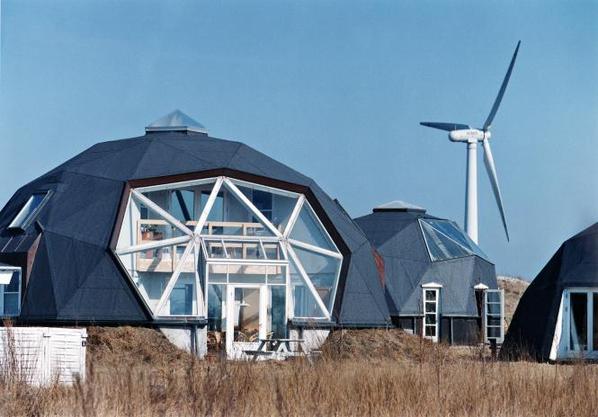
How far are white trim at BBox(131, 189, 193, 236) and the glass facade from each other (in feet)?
62.0

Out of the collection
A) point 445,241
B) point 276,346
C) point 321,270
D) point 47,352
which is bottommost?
point 47,352

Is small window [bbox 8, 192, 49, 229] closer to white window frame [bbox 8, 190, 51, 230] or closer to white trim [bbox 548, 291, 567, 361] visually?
white window frame [bbox 8, 190, 51, 230]

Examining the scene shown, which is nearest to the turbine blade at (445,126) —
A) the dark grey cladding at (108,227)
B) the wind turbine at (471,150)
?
the wind turbine at (471,150)

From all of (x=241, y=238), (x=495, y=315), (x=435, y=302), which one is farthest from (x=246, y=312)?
(x=435, y=302)

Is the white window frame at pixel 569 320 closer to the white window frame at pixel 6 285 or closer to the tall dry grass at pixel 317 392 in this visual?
the tall dry grass at pixel 317 392

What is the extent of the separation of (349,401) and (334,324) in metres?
19.7

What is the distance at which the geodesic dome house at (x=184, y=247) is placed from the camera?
41875mm

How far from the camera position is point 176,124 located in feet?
163

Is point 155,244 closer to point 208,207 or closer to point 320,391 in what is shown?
point 208,207

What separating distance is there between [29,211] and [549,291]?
17.0m

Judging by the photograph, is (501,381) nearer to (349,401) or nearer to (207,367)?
(349,401)

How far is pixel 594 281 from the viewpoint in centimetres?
4184

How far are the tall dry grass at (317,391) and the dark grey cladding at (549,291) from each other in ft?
49.1

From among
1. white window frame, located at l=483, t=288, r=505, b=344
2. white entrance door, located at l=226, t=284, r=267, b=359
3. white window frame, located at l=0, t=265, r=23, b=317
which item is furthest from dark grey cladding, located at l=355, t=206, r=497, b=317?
white window frame, located at l=0, t=265, r=23, b=317
